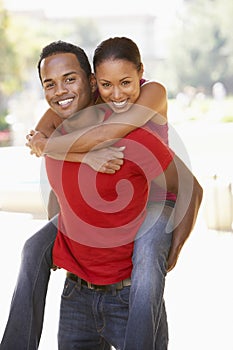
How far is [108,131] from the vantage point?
1.62 m

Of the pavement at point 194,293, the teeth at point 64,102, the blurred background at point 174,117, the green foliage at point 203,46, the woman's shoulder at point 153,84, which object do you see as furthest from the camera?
the green foliage at point 203,46

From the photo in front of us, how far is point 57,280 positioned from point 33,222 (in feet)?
6.65

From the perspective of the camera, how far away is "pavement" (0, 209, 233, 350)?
3.11 meters

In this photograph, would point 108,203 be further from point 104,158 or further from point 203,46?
point 203,46

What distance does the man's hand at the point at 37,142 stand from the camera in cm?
169

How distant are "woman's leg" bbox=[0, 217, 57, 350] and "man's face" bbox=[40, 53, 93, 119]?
13.9 inches

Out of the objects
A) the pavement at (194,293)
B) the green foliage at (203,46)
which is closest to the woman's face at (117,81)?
the pavement at (194,293)

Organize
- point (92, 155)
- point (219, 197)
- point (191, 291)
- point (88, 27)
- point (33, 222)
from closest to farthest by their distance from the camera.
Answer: point (92, 155) → point (191, 291) → point (219, 197) → point (33, 222) → point (88, 27)

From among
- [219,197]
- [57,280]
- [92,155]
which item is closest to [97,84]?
[92,155]

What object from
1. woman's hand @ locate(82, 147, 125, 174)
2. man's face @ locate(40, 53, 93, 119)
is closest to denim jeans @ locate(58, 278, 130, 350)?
woman's hand @ locate(82, 147, 125, 174)

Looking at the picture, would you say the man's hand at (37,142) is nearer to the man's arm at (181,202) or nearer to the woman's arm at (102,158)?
the woman's arm at (102,158)

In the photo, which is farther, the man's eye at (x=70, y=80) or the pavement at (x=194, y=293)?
the pavement at (x=194, y=293)

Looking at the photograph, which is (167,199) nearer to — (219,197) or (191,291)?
(191,291)

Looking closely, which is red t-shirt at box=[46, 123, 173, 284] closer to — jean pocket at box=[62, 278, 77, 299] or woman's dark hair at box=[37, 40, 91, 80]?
jean pocket at box=[62, 278, 77, 299]
